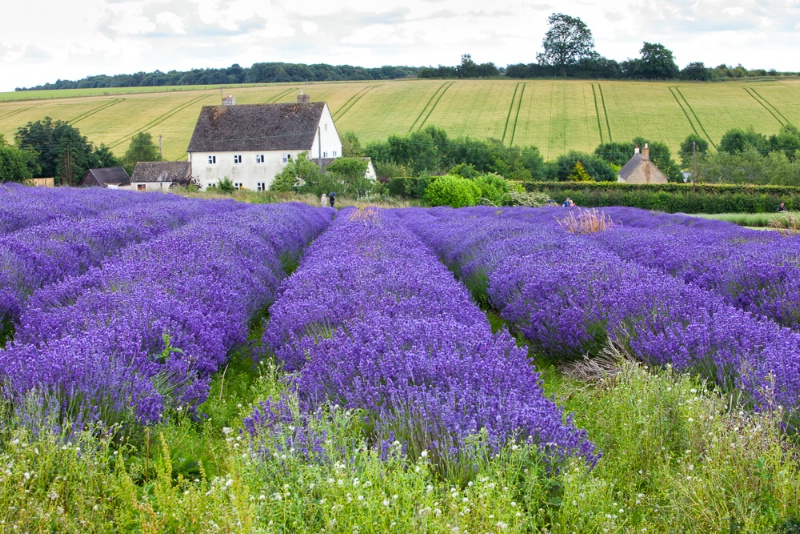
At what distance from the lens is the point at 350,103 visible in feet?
249

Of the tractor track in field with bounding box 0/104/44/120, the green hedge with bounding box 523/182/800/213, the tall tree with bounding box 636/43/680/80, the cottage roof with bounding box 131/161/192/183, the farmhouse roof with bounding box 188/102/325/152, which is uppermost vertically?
the tall tree with bounding box 636/43/680/80

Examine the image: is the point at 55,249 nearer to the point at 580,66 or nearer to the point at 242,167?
the point at 242,167

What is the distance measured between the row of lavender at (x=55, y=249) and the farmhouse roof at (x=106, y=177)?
141 ft

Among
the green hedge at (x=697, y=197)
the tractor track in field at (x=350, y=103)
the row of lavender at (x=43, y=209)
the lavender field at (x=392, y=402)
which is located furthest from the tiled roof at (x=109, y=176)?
the lavender field at (x=392, y=402)

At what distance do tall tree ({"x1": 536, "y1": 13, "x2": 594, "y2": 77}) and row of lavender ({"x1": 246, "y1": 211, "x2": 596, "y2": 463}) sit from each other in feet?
295

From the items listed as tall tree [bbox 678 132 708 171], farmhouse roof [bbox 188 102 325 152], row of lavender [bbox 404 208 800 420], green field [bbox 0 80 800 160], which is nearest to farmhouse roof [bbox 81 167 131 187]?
farmhouse roof [bbox 188 102 325 152]

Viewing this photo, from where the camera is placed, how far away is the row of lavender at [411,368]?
274cm

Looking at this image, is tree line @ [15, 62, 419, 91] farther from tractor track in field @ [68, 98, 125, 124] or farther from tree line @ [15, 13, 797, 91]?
tractor track in field @ [68, 98, 125, 124]

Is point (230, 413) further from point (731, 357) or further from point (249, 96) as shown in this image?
point (249, 96)

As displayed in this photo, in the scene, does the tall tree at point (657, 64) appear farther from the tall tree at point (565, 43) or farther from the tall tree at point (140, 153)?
the tall tree at point (140, 153)

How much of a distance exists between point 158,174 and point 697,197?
3488 centimetres

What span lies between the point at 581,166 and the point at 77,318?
178ft

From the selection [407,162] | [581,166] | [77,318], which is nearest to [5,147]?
[407,162]

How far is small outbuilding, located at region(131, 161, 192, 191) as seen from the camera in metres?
50.7
